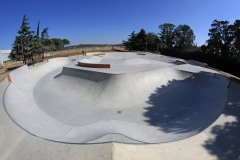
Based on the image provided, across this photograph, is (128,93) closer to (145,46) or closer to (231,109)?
(231,109)

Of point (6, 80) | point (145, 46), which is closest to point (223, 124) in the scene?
point (6, 80)

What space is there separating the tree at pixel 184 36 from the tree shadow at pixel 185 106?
35.7 meters

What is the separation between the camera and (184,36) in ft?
163

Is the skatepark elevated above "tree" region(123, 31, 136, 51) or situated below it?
below

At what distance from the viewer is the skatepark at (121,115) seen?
23.1 feet

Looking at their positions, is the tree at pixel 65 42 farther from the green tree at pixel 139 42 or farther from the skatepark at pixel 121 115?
the skatepark at pixel 121 115

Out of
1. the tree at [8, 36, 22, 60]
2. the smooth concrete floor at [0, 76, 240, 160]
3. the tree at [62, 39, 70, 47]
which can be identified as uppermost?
the tree at [62, 39, 70, 47]

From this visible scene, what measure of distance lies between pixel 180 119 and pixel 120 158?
5.63 meters

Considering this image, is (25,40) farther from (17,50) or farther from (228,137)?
(228,137)

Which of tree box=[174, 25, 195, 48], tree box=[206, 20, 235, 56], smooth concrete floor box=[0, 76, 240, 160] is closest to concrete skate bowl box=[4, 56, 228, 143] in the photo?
smooth concrete floor box=[0, 76, 240, 160]

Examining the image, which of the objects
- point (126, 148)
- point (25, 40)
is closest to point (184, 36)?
point (25, 40)

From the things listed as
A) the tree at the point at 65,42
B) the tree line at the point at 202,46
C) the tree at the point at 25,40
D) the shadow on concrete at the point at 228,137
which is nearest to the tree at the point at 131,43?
the tree line at the point at 202,46

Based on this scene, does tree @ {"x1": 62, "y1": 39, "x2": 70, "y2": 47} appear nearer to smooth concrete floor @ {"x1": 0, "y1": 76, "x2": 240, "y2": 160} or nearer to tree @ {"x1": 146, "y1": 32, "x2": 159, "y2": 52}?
tree @ {"x1": 146, "y1": 32, "x2": 159, "y2": 52}

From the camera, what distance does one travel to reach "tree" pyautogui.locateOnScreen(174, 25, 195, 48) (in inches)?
1935
